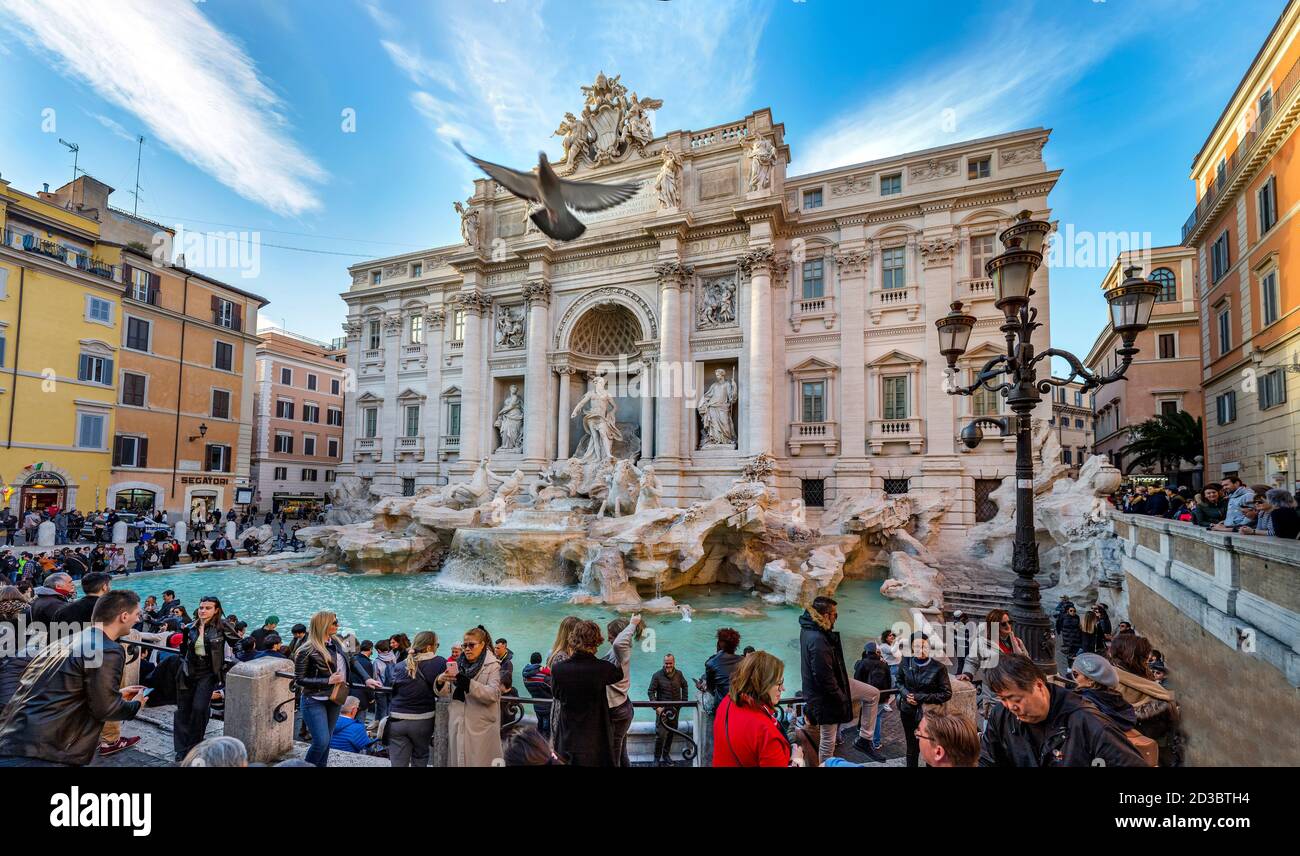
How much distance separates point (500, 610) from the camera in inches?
424

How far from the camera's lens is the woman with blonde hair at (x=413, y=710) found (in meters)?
3.36

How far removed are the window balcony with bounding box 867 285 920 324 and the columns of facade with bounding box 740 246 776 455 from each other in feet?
11.5

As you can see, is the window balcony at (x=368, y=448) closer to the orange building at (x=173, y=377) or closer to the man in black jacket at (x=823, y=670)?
the orange building at (x=173, y=377)

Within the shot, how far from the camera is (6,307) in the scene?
17609mm

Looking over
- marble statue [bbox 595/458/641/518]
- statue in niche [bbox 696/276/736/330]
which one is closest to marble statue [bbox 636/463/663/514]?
marble statue [bbox 595/458/641/518]

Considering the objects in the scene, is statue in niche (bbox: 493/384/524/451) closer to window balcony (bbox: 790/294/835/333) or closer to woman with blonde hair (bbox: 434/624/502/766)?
window balcony (bbox: 790/294/835/333)

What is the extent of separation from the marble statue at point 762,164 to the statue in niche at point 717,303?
3267 mm

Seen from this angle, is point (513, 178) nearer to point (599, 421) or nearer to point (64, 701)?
point (64, 701)

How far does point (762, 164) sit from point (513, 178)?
15598mm

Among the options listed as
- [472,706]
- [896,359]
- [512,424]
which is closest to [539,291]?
[512,424]

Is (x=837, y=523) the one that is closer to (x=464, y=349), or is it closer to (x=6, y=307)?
(x=464, y=349)

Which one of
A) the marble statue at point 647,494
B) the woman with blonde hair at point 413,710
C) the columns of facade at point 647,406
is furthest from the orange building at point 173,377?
the woman with blonde hair at point 413,710

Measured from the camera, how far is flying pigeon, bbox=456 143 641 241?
5250 mm
